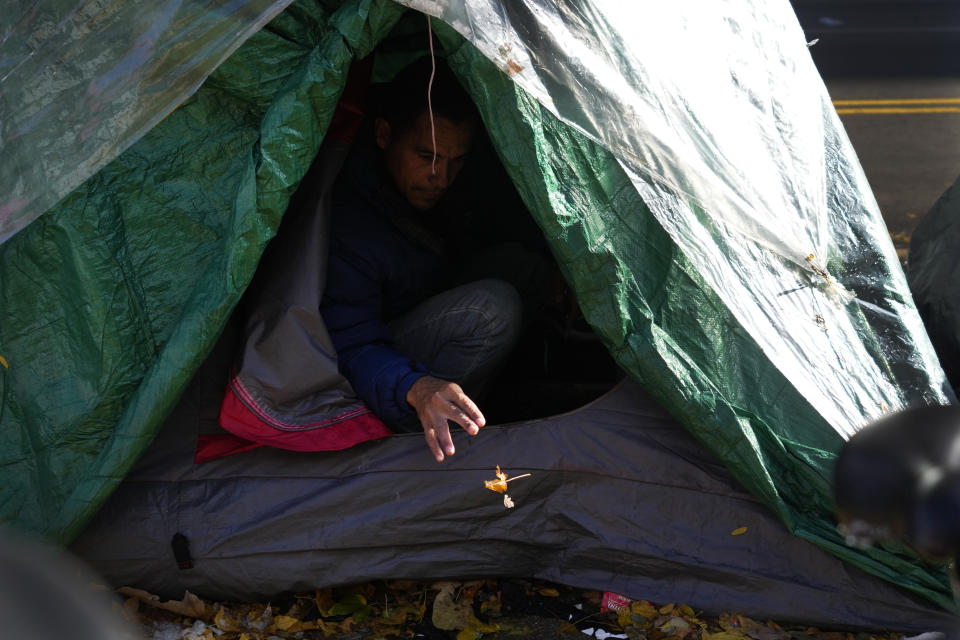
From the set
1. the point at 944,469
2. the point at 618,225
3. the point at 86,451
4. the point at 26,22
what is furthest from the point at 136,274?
the point at 944,469

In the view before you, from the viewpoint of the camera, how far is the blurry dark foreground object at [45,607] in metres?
1.00

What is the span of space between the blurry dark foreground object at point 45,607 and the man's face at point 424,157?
6.49 feet

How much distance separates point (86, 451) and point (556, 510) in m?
1.21

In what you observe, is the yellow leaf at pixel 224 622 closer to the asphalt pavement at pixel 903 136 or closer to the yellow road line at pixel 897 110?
the asphalt pavement at pixel 903 136

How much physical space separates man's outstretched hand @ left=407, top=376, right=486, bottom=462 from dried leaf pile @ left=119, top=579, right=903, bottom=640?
52cm

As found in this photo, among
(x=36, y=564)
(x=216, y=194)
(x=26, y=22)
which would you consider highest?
(x=26, y=22)

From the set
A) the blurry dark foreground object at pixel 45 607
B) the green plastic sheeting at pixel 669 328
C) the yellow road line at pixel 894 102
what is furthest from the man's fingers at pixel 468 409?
the yellow road line at pixel 894 102

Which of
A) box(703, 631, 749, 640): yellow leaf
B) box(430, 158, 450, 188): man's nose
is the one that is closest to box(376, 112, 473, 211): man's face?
box(430, 158, 450, 188): man's nose

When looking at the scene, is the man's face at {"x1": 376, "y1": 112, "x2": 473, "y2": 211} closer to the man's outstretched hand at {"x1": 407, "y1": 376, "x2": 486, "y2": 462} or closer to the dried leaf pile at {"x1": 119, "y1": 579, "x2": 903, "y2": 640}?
the man's outstretched hand at {"x1": 407, "y1": 376, "x2": 486, "y2": 462}

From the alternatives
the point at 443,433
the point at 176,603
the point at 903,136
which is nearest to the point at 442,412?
the point at 443,433

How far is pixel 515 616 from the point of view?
2.73m

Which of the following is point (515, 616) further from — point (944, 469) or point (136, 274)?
point (944, 469)

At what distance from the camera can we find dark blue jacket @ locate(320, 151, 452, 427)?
261cm

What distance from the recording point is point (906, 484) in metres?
1.42
